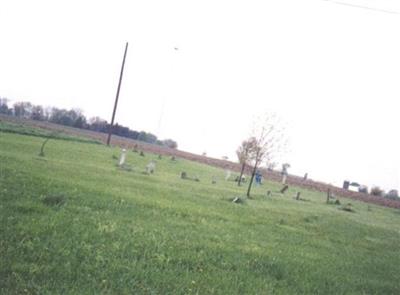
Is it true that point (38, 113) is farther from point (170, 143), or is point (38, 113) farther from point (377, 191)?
point (377, 191)

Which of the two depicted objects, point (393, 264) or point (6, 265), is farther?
point (393, 264)

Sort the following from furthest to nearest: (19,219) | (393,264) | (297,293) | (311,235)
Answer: (311,235), (393,264), (19,219), (297,293)

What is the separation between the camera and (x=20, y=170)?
15680mm

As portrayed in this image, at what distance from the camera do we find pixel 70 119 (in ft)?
414

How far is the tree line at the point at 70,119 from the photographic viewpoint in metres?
122

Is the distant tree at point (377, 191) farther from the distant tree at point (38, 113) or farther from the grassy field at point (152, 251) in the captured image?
the distant tree at point (38, 113)

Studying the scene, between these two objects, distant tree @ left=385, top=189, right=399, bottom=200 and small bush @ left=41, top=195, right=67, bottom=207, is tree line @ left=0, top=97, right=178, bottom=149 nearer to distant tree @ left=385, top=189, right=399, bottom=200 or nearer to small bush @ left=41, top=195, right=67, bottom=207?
distant tree @ left=385, top=189, right=399, bottom=200

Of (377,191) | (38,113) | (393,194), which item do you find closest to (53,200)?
(377,191)

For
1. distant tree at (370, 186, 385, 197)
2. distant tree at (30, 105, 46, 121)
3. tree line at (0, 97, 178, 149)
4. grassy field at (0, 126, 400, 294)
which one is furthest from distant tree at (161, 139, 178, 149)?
grassy field at (0, 126, 400, 294)

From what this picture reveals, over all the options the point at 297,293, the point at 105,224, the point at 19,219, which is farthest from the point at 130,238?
the point at 297,293

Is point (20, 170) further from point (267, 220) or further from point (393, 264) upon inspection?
point (393, 264)

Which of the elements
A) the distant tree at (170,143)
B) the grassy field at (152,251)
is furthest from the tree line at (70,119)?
the grassy field at (152,251)

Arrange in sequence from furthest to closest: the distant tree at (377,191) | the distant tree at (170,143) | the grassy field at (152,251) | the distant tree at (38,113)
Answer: the distant tree at (170,143) < the distant tree at (38,113) < the distant tree at (377,191) < the grassy field at (152,251)

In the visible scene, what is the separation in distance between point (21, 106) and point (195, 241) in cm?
15074
